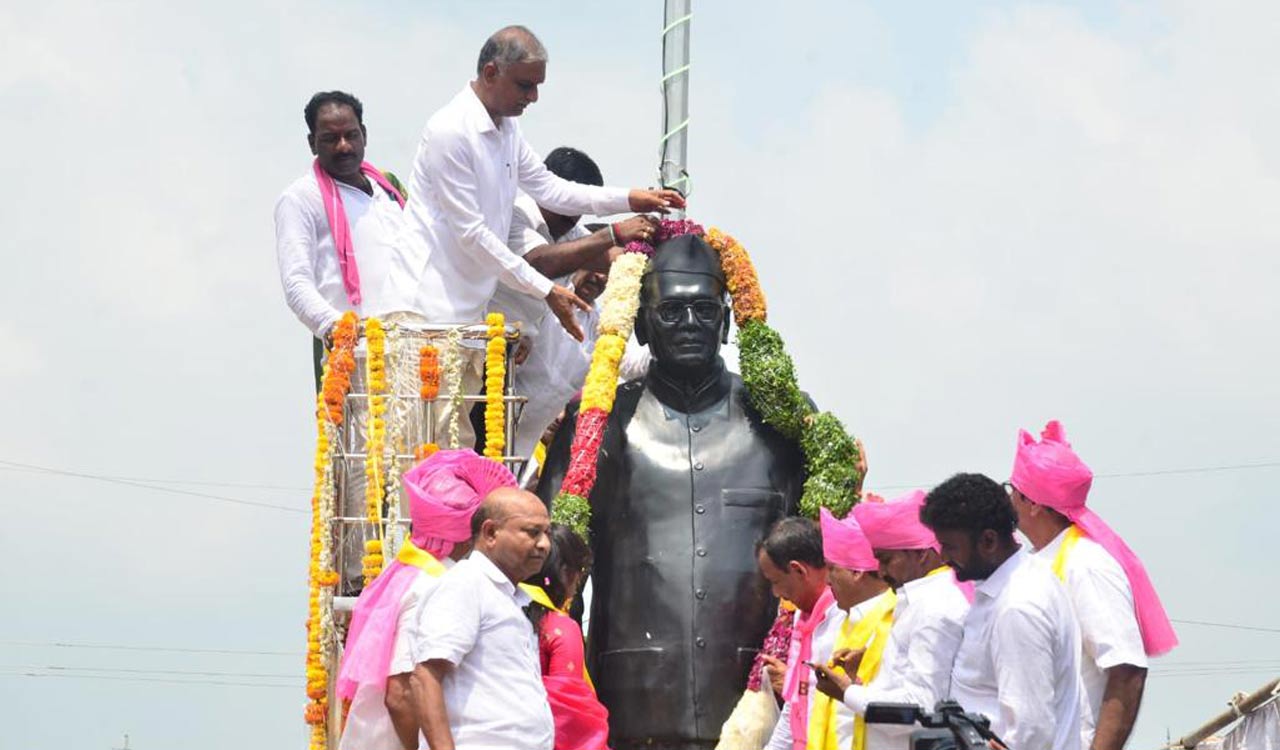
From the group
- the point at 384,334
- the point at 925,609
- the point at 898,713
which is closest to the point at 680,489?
the point at 384,334

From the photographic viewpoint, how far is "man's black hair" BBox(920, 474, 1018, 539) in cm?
736

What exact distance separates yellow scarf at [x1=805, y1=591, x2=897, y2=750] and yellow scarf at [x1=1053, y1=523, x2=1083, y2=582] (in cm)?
60

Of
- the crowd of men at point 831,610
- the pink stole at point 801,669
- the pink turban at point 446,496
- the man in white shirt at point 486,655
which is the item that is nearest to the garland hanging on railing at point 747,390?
the crowd of men at point 831,610

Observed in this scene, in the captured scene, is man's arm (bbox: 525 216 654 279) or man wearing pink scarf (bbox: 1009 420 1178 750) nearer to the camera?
man wearing pink scarf (bbox: 1009 420 1178 750)

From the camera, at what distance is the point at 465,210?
10.9m

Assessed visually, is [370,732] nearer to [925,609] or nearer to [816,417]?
[925,609]

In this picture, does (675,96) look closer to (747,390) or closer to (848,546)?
(747,390)

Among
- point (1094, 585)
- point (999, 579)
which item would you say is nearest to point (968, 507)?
point (999, 579)

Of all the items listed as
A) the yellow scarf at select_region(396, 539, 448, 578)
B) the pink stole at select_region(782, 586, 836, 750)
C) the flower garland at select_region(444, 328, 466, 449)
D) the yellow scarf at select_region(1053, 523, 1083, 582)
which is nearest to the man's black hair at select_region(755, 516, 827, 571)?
the pink stole at select_region(782, 586, 836, 750)

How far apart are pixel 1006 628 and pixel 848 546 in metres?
1.23

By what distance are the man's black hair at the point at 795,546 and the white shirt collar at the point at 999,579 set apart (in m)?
1.67

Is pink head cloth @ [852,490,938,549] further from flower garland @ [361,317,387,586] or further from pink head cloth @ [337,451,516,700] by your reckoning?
flower garland @ [361,317,387,586]

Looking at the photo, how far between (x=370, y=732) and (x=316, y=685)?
3.00 meters

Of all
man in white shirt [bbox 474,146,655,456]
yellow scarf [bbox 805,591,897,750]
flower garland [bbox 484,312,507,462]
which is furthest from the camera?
man in white shirt [bbox 474,146,655,456]
